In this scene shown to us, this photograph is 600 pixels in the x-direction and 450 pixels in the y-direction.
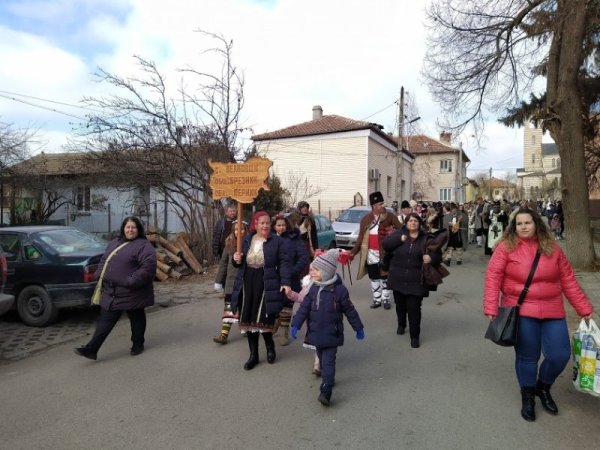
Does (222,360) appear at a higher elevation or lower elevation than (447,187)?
lower

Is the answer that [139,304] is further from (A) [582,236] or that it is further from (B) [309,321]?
(A) [582,236]

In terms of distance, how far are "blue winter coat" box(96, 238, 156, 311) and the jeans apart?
154 inches

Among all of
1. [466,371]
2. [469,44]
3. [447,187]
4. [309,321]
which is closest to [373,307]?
[466,371]

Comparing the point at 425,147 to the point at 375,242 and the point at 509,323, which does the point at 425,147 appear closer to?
the point at 375,242

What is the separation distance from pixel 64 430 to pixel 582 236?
12.1m

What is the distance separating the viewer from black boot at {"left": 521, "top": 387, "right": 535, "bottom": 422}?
3.79 meters

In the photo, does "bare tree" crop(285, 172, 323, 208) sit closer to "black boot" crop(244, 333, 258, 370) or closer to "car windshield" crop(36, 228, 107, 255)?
"car windshield" crop(36, 228, 107, 255)

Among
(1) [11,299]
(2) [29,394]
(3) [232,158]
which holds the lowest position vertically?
(2) [29,394]

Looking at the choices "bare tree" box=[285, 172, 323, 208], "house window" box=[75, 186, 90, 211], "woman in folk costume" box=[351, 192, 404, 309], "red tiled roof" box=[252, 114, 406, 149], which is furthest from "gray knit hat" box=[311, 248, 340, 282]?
"red tiled roof" box=[252, 114, 406, 149]

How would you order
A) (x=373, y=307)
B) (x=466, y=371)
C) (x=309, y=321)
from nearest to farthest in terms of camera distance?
(x=309, y=321), (x=466, y=371), (x=373, y=307)

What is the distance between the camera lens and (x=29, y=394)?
448cm

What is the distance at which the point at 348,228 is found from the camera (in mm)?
17828

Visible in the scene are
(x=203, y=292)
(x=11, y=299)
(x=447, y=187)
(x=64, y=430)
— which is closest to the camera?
(x=64, y=430)

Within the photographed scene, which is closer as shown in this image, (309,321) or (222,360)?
(309,321)
